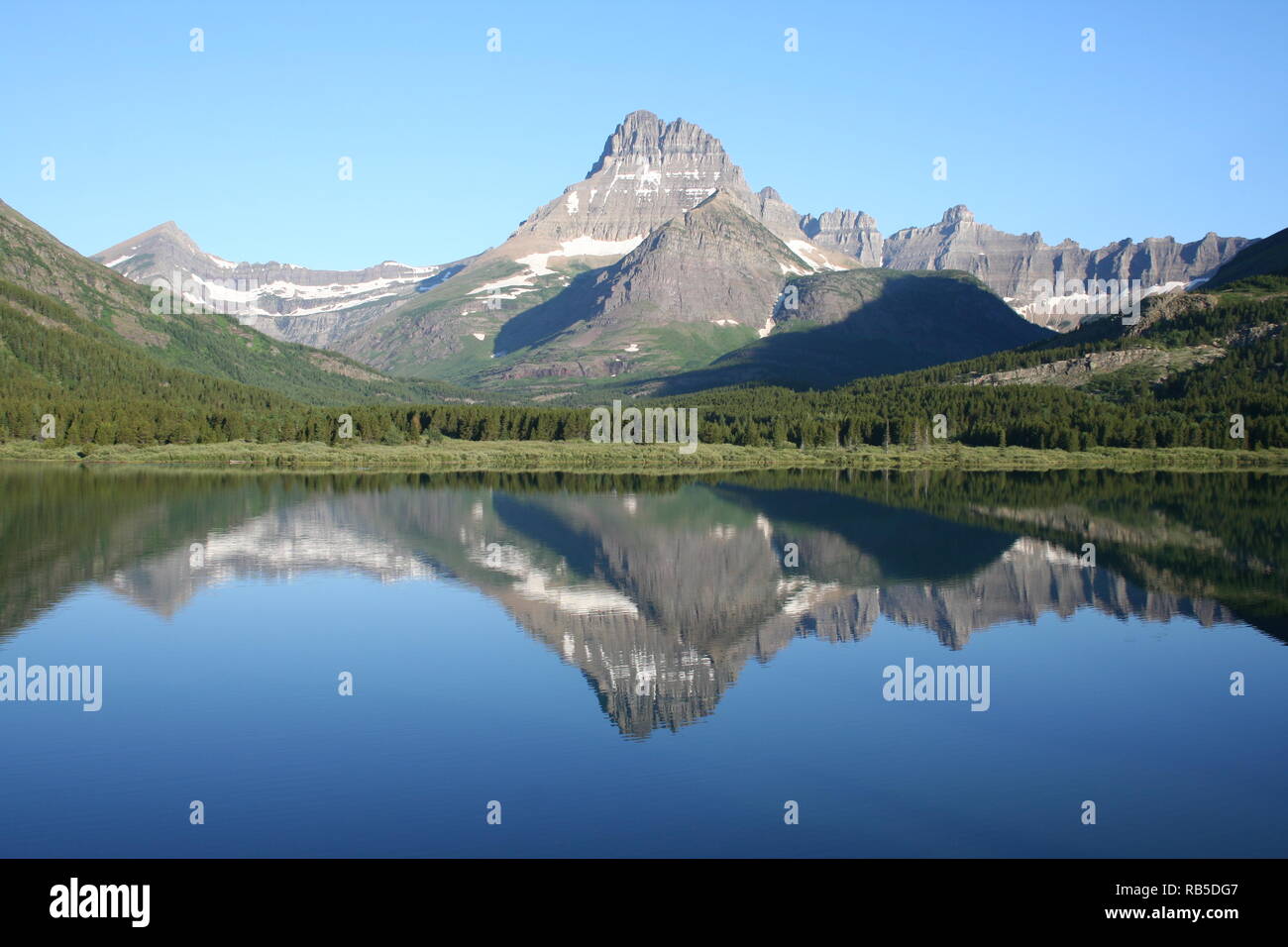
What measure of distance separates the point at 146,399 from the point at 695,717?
184 meters

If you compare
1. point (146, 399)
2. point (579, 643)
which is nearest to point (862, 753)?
point (579, 643)

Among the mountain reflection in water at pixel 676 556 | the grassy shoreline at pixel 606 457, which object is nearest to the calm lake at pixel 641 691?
the mountain reflection in water at pixel 676 556

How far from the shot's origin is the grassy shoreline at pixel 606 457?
14638 centimetres

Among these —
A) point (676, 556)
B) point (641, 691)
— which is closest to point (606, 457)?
point (676, 556)

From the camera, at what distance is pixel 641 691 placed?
35344mm

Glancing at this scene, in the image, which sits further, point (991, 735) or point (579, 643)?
point (579, 643)

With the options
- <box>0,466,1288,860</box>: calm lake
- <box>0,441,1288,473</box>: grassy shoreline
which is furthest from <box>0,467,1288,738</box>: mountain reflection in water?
<box>0,441,1288,473</box>: grassy shoreline

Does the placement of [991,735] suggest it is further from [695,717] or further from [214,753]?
Result: [214,753]

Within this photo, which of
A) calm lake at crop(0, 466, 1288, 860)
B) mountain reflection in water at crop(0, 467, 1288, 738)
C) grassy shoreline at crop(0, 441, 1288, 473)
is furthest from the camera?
grassy shoreline at crop(0, 441, 1288, 473)

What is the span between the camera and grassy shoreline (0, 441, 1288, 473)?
146m

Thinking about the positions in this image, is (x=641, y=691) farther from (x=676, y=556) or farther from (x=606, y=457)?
(x=606, y=457)

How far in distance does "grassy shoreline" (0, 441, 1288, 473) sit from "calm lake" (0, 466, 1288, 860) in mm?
70499

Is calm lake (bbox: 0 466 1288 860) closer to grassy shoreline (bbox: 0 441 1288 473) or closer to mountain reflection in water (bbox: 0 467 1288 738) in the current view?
mountain reflection in water (bbox: 0 467 1288 738)

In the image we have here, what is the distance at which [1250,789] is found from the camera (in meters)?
26.8
